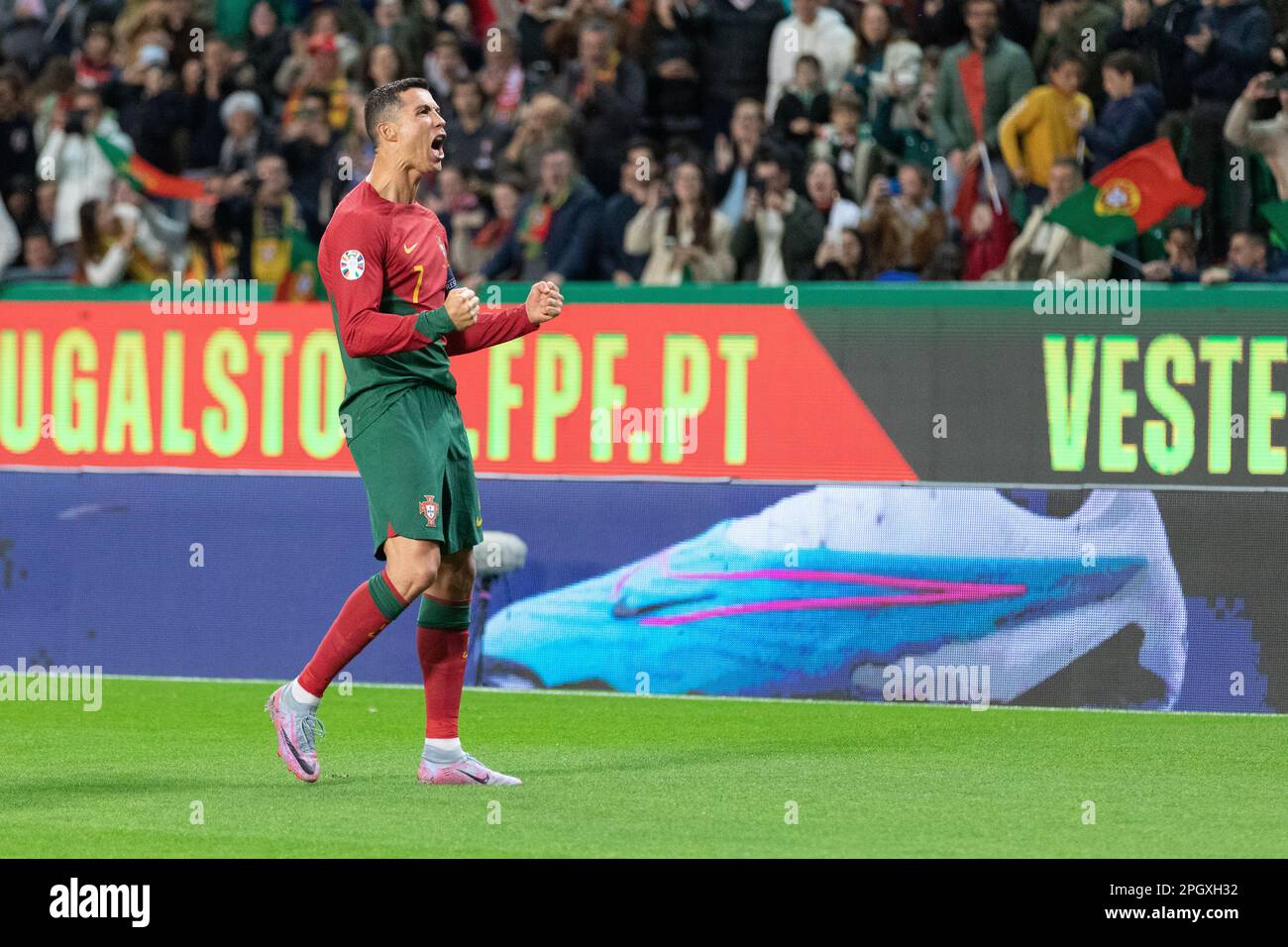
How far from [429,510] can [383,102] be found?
138 cm

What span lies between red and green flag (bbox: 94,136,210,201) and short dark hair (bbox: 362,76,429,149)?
7919 millimetres

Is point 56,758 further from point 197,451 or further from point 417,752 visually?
point 197,451

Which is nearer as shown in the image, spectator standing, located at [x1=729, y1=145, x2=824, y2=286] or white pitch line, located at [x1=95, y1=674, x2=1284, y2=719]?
white pitch line, located at [x1=95, y1=674, x2=1284, y2=719]

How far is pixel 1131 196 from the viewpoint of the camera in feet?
41.7

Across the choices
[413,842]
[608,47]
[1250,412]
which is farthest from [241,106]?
[413,842]

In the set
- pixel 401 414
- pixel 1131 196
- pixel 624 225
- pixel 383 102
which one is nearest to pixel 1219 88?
pixel 1131 196

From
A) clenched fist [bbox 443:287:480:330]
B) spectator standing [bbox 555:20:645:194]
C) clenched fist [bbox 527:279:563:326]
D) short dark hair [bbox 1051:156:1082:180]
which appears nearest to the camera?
clenched fist [bbox 443:287:480:330]

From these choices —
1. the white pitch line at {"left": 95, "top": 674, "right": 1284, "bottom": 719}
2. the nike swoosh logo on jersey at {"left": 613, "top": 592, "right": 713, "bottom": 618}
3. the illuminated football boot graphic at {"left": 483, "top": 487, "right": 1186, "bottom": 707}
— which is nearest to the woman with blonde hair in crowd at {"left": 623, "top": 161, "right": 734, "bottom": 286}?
the illuminated football boot graphic at {"left": 483, "top": 487, "right": 1186, "bottom": 707}

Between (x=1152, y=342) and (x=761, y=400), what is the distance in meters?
2.14

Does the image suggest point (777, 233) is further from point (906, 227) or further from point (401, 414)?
point (401, 414)

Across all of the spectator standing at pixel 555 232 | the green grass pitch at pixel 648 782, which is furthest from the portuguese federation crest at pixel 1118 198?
the green grass pitch at pixel 648 782

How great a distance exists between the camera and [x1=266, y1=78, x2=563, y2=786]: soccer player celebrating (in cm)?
751

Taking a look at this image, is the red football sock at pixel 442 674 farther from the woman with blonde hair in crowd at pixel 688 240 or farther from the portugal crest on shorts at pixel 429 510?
the woman with blonde hair in crowd at pixel 688 240

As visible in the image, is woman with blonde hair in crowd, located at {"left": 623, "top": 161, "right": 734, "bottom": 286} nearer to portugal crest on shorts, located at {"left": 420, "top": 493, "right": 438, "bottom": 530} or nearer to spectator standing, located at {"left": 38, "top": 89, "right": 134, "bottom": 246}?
spectator standing, located at {"left": 38, "top": 89, "right": 134, "bottom": 246}
